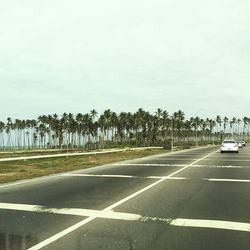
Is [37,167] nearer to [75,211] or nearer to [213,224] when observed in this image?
[75,211]

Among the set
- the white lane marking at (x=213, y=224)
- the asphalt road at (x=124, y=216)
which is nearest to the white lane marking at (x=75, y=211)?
the asphalt road at (x=124, y=216)

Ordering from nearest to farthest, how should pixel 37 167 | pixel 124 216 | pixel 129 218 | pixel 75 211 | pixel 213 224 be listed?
pixel 213 224 < pixel 129 218 < pixel 124 216 < pixel 75 211 < pixel 37 167

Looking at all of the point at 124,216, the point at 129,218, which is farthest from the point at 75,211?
the point at 129,218

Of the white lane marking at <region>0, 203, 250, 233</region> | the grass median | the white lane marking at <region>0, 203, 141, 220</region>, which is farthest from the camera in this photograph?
the grass median

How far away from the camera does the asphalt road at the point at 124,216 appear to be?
26.8 ft

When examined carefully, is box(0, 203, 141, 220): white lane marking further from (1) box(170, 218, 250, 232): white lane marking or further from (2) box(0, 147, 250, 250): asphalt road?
(1) box(170, 218, 250, 232): white lane marking

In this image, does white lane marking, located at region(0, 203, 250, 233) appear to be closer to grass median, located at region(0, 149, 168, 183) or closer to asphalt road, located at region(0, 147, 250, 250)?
asphalt road, located at region(0, 147, 250, 250)

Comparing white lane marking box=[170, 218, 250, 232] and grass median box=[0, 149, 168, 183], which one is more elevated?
grass median box=[0, 149, 168, 183]

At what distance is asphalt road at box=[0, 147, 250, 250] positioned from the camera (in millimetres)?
8164

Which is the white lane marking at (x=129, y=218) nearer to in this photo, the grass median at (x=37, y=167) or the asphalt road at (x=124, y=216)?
the asphalt road at (x=124, y=216)

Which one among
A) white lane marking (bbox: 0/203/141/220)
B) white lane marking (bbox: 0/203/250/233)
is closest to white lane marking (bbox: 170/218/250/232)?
white lane marking (bbox: 0/203/250/233)

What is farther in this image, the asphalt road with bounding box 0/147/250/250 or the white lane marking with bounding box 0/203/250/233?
the white lane marking with bounding box 0/203/250/233

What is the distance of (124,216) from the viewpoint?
10.7m

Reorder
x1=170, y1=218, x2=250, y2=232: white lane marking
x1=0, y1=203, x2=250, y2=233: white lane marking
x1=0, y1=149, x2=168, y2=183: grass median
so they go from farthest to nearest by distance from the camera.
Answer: x1=0, y1=149, x2=168, y2=183: grass median → x1=0, y1=203, x2=250, y2=233: white lane marking → x1=170, y1=218, x2=250, y2=232: white lane marking
